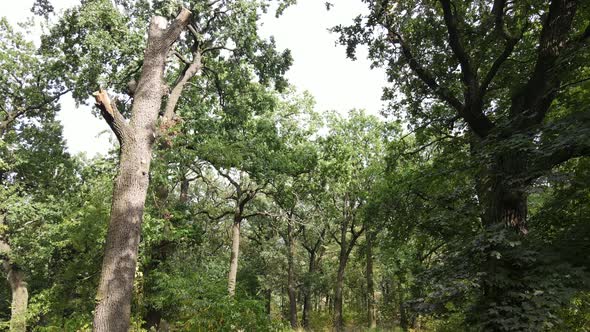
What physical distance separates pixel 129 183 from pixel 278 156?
7.25m

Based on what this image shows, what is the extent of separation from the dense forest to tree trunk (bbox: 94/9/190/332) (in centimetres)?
3

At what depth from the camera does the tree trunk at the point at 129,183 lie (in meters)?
4.92

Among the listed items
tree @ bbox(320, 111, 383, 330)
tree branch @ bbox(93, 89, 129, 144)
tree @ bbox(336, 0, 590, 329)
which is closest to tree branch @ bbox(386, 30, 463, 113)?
tree @ bbox(336, 0, 590, 329)

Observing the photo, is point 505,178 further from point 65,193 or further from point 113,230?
point 65,193

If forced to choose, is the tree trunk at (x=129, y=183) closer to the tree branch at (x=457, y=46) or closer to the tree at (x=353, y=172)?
the tree branch at (x=457, y=46)

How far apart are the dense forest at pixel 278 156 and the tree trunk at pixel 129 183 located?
29 millimetres

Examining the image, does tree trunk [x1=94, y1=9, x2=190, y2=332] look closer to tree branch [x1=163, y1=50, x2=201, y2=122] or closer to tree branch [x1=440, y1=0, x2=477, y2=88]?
tree branch [x1=163, y1=50, x2=201, y2=122]

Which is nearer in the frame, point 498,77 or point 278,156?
point 498,77

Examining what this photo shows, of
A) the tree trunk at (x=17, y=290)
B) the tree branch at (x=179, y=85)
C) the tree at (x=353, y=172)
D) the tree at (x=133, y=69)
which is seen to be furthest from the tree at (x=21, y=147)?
the tree at (x=353, y=172)

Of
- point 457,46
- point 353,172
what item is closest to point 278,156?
point 457,46

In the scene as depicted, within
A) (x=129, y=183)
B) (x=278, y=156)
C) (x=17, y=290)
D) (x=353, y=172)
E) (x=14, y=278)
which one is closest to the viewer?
(x=129, y=183)

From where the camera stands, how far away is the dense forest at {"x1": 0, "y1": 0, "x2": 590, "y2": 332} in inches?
180

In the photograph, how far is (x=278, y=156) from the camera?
12.4 metres

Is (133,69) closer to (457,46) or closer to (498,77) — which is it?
(457,46)
